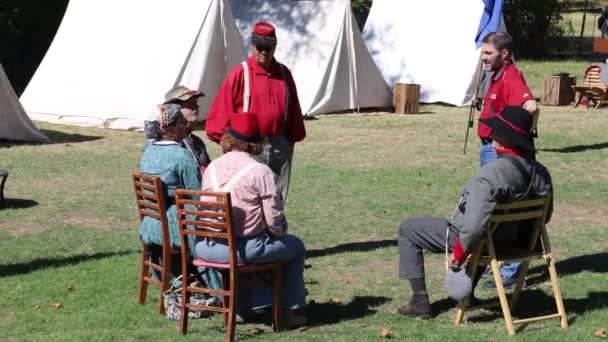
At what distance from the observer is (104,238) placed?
9570mm

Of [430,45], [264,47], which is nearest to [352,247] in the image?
[264,47]

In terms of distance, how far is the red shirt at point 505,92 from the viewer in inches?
305

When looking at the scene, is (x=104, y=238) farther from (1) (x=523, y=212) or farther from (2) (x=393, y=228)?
(1) (x=523, y=212)

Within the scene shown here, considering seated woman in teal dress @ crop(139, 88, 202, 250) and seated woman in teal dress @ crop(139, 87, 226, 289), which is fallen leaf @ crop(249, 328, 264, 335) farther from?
seated woman in teal dress @ crop(139, 88, 202, 250)

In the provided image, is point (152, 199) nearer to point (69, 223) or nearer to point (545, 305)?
point (545, 305)

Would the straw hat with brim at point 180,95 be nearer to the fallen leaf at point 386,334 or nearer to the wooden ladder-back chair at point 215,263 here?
the wooden ladder-back chair at point 215,263

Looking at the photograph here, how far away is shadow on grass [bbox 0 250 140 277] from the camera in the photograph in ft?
27.2

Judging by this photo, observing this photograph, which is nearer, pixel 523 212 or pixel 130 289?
pixel 523 212

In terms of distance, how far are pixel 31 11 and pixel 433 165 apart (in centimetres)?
1296

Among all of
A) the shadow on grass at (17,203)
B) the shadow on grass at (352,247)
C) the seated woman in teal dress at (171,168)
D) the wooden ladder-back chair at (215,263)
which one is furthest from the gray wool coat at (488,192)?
the shadow on grass at (17,203)

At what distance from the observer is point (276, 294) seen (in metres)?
6.38

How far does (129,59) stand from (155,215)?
39.7 ft

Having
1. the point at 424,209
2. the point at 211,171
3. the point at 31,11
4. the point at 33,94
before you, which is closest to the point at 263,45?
the point at 211,171

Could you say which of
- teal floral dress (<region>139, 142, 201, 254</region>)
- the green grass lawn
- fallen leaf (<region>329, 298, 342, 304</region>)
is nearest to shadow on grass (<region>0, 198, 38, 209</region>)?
the green grass lawn
